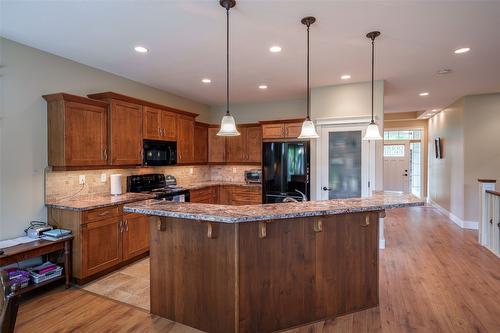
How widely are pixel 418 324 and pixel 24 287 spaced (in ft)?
12.4

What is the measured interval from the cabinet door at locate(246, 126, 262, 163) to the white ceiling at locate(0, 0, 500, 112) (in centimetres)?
153

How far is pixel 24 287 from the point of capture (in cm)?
265

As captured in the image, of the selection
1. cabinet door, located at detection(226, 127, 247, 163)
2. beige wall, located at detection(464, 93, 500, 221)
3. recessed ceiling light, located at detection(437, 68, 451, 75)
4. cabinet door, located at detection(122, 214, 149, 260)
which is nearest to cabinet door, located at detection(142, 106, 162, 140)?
cabinet door, located at detection(122, 214, 149, 260)

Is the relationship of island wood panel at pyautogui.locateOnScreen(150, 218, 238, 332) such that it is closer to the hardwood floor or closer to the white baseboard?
the hardwood floor

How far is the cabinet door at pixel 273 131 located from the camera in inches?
199

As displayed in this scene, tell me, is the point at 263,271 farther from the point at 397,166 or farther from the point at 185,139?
→ the point at 397,166

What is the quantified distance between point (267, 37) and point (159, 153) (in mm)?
2670

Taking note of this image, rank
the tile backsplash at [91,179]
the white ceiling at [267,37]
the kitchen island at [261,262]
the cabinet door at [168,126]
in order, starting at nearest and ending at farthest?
the kitchen island at [261,262] → the white ceiling at [267,37] → the tile backsplash at [91,179] → the cabinet door at [168,126]

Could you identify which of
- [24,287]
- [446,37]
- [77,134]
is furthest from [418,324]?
[77,134]

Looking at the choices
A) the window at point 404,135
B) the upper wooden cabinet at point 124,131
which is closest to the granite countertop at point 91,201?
the upper wooden cabinet at point 124,131

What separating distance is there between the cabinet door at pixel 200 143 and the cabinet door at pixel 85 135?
2.13 m

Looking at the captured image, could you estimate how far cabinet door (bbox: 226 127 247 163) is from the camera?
232 inches

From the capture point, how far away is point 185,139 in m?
5.14

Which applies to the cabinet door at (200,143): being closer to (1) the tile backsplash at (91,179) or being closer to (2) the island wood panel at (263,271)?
(1) the tile backsplash at (91,179)
